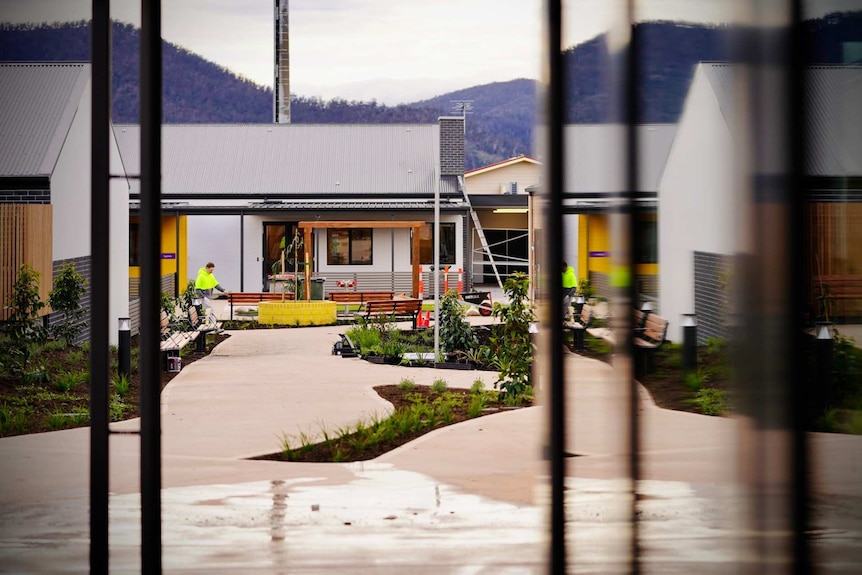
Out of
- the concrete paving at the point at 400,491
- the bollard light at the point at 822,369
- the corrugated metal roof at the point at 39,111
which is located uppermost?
the corrugated metal roof at the point at 39,111

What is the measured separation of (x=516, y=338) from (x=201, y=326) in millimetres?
6225

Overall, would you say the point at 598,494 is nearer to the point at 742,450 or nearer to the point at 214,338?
the point at 742,450

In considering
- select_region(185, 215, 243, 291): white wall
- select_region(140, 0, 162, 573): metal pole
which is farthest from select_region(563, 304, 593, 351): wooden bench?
select_region(185, 215, 243, 291): white wall

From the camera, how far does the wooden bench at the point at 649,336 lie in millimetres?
2414

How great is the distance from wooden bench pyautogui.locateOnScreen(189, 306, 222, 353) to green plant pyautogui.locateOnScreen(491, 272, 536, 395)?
5323 millimetres

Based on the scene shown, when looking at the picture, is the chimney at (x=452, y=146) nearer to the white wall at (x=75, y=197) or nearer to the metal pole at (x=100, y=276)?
the white wall at (x=75, y=197)

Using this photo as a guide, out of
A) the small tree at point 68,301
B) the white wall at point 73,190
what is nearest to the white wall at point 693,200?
the white wall at point 73,190

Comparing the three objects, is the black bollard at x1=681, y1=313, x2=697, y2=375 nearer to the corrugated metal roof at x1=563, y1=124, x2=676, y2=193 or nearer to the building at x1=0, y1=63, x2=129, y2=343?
the corrugated metal roof at x1=563, y1=124, x2=676, y2=193

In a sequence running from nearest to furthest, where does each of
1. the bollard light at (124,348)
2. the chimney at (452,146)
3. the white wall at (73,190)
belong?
the white wall at (73,190), the bollard light at (124,348), the chimney at (452,146)

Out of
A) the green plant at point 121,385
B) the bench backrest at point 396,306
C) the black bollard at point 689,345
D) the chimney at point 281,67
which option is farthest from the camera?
the chimney at point 281,67

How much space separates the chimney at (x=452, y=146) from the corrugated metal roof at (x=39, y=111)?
17.2m

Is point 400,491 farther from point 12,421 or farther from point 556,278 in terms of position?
point 12,421

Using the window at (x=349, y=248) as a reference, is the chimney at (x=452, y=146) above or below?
above

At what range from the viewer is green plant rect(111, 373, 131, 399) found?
8.99 metres
